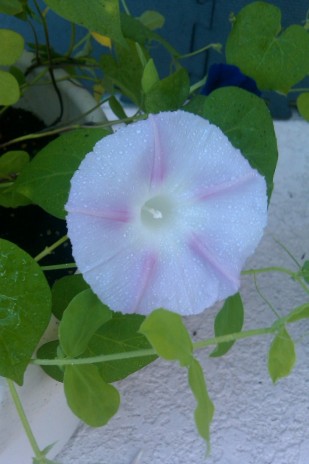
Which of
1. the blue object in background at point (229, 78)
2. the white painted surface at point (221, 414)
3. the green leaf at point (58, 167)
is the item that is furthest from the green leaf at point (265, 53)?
the white painted surface at point (221, 414)

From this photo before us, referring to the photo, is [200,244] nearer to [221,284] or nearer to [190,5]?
[221,284]

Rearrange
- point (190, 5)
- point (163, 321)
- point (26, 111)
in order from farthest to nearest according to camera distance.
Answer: point (190, 5) → point (26, 111) → point (163, 321)

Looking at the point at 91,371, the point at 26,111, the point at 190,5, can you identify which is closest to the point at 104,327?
the point at 91,371

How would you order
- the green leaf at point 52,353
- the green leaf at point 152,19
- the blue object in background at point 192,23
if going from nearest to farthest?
the green leaf at point 52,353 < the green leaf at point 152,19 < the blue object in background at point 192,23

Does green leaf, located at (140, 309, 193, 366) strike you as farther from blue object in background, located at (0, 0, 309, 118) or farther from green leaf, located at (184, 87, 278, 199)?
blue object in background, located at (0, 0, 309, 118)

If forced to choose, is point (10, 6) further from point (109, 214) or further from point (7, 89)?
point (109, 214)

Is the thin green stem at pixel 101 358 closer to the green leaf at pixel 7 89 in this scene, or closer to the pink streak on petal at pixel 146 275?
the pink streak on petal at pixel 146 275
